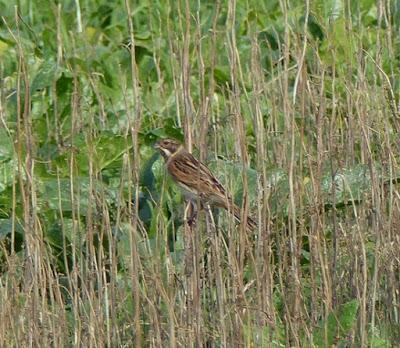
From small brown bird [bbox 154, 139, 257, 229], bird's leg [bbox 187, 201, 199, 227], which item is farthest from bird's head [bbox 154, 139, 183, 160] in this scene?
bird's leg [bbox 187, 201, 199, 227]

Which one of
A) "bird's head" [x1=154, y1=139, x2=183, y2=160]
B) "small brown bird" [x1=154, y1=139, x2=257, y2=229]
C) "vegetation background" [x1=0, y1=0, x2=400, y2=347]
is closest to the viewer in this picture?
"vegetation background" [x1=0, y1=0, x2=400, y2=347]

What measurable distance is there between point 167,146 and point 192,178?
0.50 metres

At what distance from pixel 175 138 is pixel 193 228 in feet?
4.34

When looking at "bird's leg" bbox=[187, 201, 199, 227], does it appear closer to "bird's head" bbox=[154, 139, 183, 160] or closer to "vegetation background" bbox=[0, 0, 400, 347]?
"vegetation background" bbox=[0, 0, 400, 347]

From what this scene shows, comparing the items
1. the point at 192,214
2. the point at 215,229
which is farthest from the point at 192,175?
the point at 215,229

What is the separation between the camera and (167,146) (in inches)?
215

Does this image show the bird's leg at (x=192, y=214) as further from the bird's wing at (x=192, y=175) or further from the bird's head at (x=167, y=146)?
the bird's head at (x=167, y=146)

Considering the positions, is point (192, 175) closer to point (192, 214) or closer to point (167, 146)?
point (192, 214)

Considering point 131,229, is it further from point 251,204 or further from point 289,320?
point 251,204

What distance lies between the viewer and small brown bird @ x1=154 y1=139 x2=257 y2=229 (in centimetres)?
476

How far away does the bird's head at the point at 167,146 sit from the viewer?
211 inches

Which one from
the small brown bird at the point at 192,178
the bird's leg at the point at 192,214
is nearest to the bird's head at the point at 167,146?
the small brown bird at the point at 192,178

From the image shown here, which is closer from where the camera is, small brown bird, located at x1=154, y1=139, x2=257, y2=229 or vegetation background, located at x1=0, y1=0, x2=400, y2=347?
vegetation background, located at x1=0, y1=0, x2=400, y2=347

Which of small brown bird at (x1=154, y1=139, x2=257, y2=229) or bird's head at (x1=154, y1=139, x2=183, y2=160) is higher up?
bird's head at (x1=154, y1=139, x2=183, y2=160)
